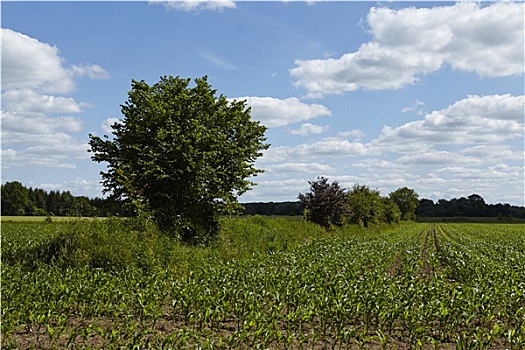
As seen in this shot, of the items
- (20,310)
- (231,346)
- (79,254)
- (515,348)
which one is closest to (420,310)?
(515,348)

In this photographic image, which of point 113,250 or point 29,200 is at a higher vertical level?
point 29,200

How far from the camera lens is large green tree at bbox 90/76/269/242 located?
758 inches

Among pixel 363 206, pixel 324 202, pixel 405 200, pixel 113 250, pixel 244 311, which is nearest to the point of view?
pixel 244 311

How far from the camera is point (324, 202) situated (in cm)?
3859

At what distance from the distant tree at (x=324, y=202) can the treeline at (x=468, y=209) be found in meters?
107

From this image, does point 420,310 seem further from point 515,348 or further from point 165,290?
point 165,290

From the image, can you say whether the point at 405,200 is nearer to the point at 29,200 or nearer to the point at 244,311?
the point at 29,200

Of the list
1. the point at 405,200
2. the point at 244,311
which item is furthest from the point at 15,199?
the point at 405,200

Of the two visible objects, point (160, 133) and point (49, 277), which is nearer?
point (49, 277)

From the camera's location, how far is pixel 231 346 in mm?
7789

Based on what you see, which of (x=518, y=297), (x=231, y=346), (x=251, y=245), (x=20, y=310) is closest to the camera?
(x=231, y=346)

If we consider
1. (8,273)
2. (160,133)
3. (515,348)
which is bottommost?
(515,348)

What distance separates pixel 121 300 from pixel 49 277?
2.92m

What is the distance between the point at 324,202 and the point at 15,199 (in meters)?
54.1
